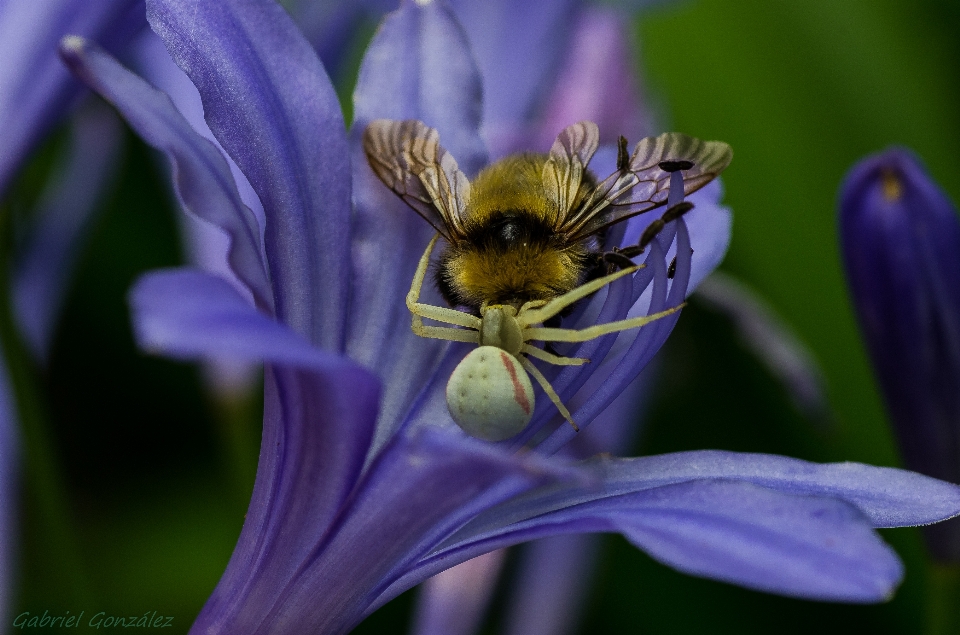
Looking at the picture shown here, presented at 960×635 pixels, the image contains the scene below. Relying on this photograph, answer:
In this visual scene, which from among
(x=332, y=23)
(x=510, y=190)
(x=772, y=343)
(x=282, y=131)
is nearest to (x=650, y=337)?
(x=510, y=190)

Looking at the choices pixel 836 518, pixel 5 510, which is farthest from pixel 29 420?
pixel 836 518

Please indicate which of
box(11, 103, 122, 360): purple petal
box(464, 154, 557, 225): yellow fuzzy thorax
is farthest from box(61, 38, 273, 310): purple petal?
box(11, 103, 122, 360): purple petal

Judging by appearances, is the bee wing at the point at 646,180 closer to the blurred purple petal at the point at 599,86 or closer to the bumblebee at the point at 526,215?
the bumblebee at the point at 526,215

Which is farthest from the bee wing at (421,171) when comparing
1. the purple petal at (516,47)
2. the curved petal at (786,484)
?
the purple petal at (516,47)

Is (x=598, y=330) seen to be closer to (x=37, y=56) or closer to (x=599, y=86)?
(x=37, y=56)

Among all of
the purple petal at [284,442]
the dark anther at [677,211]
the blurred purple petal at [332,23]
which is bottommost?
the purple petal at [284,442]
